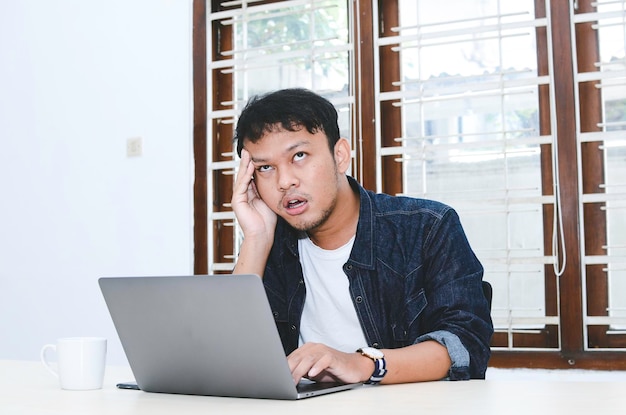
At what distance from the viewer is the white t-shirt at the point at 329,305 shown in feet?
5.52

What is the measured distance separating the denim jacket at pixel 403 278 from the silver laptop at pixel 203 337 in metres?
0.43

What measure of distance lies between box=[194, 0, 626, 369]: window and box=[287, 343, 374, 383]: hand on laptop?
1.56 meters

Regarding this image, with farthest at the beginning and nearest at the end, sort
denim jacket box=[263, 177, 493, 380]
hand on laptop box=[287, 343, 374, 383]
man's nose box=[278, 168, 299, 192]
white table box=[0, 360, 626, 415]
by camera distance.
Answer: man's nose box=[278, 168, 299, 192] < denim jacket box=[263, 177, 493, 380] < hand on laptop box=[287, 343, 374, 383] < white table box=[0, 360, 626, 415]

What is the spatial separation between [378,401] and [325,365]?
146mm

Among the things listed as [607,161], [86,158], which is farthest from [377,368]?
[86,158]

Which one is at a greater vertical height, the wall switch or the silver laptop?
the wall switch

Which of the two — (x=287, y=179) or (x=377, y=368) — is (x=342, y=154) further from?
(x=377, y=368)

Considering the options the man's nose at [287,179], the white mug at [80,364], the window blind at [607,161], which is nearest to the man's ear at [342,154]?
the man's nose at [287,179]

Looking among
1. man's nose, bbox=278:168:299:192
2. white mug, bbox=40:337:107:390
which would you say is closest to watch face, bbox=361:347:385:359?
white mug, bbox=40:337:107:390

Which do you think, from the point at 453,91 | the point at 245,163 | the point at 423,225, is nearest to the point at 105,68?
the point at 453,91

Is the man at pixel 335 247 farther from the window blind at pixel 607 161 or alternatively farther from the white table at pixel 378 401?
the window blind at pixel 607 161

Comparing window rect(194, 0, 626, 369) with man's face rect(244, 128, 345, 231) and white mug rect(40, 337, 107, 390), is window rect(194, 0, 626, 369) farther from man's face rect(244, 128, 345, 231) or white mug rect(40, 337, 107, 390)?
white mug rect(40, 337, 107, 390)

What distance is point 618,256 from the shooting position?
8.18 feet

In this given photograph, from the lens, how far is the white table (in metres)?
0.91
